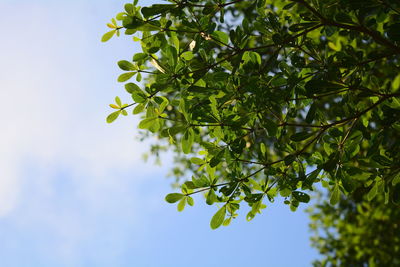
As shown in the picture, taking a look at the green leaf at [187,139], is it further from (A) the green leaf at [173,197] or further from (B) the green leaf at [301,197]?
(B) the green leaf at [301,197]

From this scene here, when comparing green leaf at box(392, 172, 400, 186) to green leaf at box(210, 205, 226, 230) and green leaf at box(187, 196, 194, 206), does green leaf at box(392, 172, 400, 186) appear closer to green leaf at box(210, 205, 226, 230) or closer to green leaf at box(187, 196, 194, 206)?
green leaf at box(210, 205, 226, 230)

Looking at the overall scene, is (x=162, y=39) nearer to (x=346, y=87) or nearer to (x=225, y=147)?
(x=225, y=147)

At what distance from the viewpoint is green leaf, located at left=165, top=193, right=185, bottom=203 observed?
2.60 metres

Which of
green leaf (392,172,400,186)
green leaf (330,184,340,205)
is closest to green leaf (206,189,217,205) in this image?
green leaf (330,184,340,205)

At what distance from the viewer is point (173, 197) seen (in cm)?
261

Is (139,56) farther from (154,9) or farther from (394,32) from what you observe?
(394,32)

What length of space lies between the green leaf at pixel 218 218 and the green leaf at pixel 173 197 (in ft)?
0.84

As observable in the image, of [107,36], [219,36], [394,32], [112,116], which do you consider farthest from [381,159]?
[107,36]

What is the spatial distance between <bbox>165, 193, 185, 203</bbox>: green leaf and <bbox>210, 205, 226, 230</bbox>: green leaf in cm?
26

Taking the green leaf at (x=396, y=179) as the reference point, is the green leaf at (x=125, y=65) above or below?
above

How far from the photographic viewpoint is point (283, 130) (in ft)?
7.82

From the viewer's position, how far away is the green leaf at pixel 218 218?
8.39 feet

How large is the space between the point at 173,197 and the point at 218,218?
322 millimetres

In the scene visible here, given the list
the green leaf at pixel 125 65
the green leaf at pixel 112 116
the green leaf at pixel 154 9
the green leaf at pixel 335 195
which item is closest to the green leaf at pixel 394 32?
the green leaf at pixel 335 195
